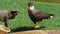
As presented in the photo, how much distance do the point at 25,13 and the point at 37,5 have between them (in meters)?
1.57

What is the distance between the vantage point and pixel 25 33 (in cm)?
459

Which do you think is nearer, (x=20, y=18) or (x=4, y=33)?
(x=4, y=33)

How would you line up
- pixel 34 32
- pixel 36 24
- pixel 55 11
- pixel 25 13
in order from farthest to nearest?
pixel 55 11 < pixel 25 13 < pixel 36 24 < pixel 34 32

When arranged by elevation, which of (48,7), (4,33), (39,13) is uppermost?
(4,33)

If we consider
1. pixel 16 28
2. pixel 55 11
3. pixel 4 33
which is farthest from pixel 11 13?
pixel 55 11

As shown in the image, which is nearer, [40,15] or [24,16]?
[40,15]

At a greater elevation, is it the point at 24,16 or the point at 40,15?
the point at 40,15

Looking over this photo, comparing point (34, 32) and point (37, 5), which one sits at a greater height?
point (34, 32)

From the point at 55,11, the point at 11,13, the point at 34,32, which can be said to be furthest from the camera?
the point at 55,11

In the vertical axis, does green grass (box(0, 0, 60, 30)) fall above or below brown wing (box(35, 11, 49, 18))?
below

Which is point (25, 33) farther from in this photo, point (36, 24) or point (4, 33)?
point (36, 24)

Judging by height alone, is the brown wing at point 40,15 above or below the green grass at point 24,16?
above

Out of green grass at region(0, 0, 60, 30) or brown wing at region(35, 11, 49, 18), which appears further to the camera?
green grass at region(0, 0, 60, 30)

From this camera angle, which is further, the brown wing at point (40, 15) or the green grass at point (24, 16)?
the green grass at point (24, 16)
